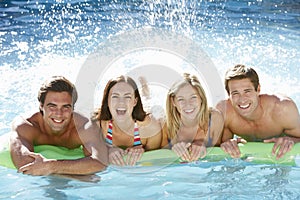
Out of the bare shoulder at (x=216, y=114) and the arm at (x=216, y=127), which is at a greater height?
the bare shoulder at (x=216, y=114)

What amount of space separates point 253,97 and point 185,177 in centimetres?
74

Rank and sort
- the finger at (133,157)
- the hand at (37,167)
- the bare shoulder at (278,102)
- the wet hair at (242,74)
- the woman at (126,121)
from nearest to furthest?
1. the hand at (37,167)
2. the finger at (133,157)
3. the woman at (126,121)
4. the wet hair at (242,74)
5. the bare shoulder at (278,102)

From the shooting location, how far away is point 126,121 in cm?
346

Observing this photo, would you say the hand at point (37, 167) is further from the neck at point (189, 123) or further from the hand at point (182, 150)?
the neck at point (189, 123)

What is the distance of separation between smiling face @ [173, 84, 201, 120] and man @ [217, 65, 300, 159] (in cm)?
25

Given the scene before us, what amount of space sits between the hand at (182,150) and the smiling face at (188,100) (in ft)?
0.79

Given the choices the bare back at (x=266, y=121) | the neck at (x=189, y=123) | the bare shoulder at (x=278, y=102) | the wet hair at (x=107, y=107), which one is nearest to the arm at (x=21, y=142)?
the wet hair at (x=107, y=107)

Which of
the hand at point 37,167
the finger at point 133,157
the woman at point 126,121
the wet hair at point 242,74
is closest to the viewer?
the hand at point 37,167

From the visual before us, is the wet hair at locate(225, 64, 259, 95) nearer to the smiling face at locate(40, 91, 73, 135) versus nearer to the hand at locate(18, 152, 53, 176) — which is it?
the smiling face at locate(40, 91, 73, 135)

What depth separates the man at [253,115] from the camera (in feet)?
11.1

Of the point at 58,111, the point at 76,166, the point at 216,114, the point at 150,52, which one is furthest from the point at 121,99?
the point at 150,52

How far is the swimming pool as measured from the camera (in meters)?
3.15

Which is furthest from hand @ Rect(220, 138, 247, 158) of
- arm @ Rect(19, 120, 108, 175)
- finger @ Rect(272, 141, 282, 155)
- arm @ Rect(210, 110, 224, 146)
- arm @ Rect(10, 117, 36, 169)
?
arm @ Rect(10, 117, 36, 169)

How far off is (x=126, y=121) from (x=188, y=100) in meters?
0.46
